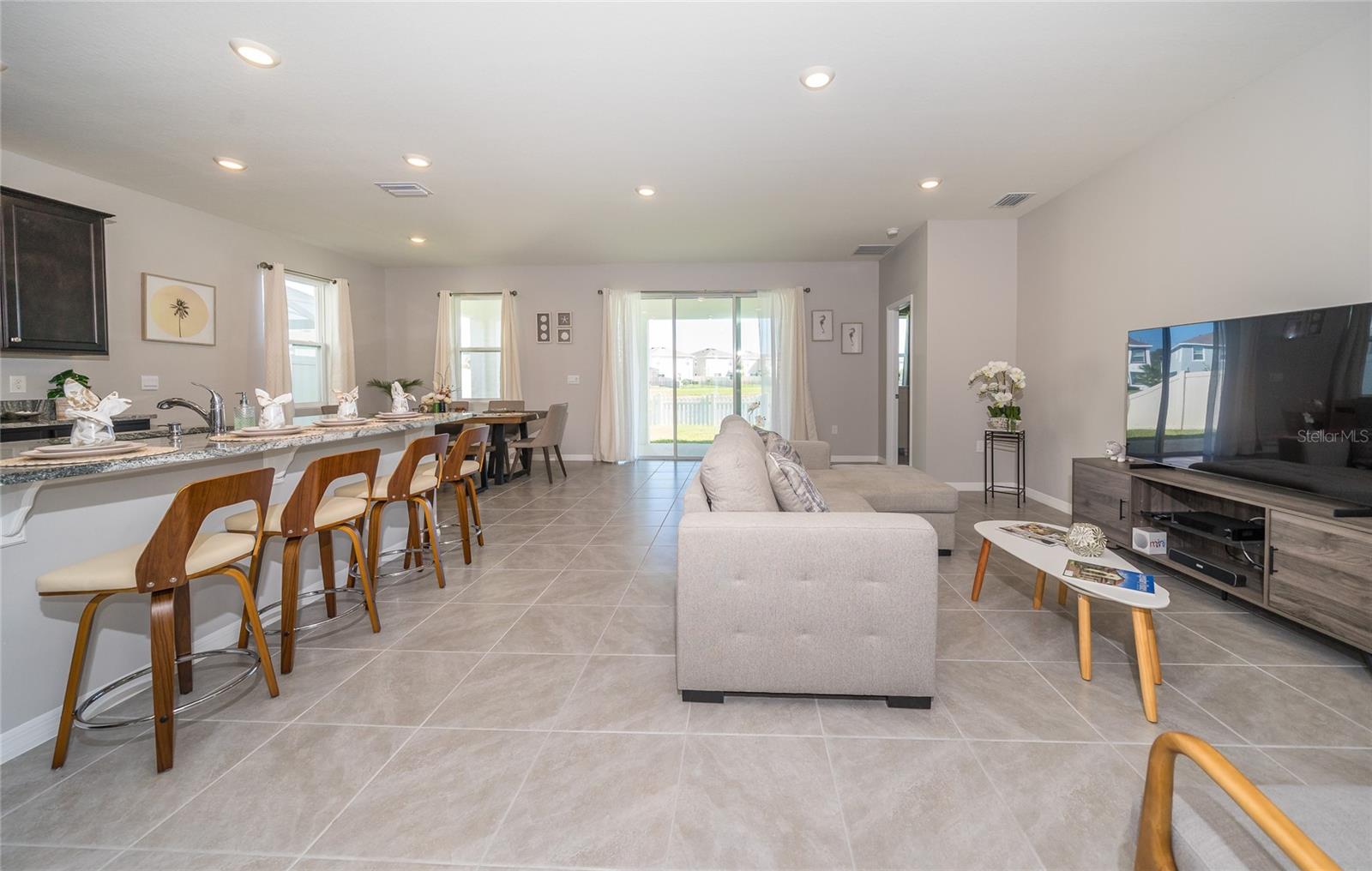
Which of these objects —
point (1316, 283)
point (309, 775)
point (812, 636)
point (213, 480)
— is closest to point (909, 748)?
point (812, 636)

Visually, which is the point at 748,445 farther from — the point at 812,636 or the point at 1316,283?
the point at 1316,283

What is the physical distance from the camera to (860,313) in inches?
293

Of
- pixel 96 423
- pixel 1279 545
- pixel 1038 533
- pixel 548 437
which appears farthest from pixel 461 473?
pixel 1279 545

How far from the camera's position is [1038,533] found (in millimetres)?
2523

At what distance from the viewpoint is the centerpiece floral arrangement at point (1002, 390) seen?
4699 mm

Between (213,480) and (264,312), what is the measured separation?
5168 mm

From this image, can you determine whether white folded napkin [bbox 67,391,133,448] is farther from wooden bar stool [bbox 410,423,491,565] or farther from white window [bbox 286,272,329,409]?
white window [bbox 286,272,329,409]

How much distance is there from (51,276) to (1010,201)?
22.6ft

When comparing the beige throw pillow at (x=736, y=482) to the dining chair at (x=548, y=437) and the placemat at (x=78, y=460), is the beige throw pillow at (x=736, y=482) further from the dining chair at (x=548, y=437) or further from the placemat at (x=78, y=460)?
the dining chair at (x=548, y=437)

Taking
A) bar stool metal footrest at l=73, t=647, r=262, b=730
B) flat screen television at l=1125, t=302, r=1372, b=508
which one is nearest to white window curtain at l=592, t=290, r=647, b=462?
flat screen television at l=1125, t=302, r=1372, b=508

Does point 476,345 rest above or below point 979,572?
above

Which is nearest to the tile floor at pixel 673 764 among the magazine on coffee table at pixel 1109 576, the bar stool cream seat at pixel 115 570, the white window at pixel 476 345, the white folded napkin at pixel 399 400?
the magazine on coffee table at pixel 1109 576

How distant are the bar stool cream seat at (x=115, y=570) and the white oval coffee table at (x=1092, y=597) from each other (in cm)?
273

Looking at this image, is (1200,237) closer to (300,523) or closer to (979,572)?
(979,572)
